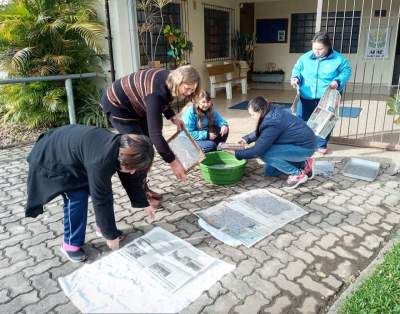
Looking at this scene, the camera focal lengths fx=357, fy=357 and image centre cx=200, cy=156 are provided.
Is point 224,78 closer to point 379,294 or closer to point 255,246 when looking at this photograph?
point 255,246

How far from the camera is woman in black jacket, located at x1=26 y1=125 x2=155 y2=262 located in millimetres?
2012

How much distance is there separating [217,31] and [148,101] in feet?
26.0

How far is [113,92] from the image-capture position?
2.83 metres

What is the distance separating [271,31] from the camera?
11523 mm

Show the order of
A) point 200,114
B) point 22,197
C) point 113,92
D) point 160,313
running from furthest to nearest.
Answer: point 200,114
point 22,197
point 113,92
point 160,313

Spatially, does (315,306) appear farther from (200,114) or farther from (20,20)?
(20,20)

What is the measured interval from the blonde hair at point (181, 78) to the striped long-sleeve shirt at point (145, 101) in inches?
2.2

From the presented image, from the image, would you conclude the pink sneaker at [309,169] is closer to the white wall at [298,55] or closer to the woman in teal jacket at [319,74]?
the woman in teal jacket at [319,74]

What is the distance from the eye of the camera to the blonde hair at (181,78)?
8.00 ft

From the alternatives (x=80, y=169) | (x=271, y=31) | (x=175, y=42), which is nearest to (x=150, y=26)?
(x=175, y=42)

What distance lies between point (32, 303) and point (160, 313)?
0.78m

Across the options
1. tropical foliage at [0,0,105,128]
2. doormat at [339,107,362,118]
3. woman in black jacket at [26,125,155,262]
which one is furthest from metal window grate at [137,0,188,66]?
woman in black jacket at [26,125,155,262]

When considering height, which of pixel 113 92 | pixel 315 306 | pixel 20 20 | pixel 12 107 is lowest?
pixel 315 306

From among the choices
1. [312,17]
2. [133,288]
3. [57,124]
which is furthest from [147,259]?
[312,17]
